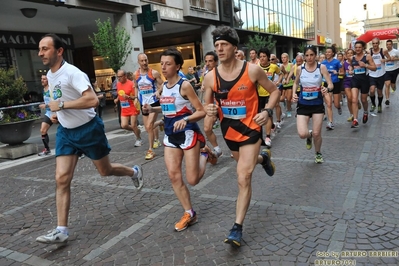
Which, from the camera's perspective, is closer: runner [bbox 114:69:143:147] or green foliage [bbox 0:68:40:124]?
green foliage [bbox 0:68:40:124]

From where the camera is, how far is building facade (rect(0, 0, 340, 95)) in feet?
49.9

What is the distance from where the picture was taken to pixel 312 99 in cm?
597

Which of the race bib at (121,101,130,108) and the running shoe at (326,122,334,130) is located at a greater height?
the race bib at (121,101,130,108)

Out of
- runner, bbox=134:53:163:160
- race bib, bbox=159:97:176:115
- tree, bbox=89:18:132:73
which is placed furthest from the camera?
tree, bbox=89:18:132:73

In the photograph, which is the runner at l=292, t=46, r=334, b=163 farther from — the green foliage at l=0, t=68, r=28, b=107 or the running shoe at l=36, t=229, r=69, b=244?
the green foliage at l=0, t=68, r=28, b=107

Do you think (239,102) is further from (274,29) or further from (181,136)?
(274,29)

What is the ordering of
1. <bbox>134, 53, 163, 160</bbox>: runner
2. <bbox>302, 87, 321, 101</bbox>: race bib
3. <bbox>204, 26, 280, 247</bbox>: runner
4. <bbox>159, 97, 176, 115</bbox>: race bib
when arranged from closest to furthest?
<bbox>204, 26, 280, 247</bbox>: runner → <bbox>159, 97, 176, 115</bbox>: race bib → <bbox>302, 87, 321, 101</bbox>: race bib → <bbox>134, 53, 163, 160</bbox>: runner

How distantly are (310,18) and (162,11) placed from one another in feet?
113

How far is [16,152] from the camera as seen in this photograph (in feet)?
27.6

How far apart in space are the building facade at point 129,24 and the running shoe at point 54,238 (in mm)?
11462

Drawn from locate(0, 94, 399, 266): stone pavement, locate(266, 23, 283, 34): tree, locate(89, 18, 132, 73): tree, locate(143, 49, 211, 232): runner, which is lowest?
locate(0, 94, 399, 266): stone pavement

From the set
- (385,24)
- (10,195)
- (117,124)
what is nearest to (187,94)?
(10,195)

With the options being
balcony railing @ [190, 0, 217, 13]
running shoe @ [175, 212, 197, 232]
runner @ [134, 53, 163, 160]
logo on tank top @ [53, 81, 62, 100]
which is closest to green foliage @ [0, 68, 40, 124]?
runner @ [134, 53, 163, 160]

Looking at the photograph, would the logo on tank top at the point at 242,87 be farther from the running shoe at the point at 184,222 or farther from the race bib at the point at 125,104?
the race bib at the point at 125,104
